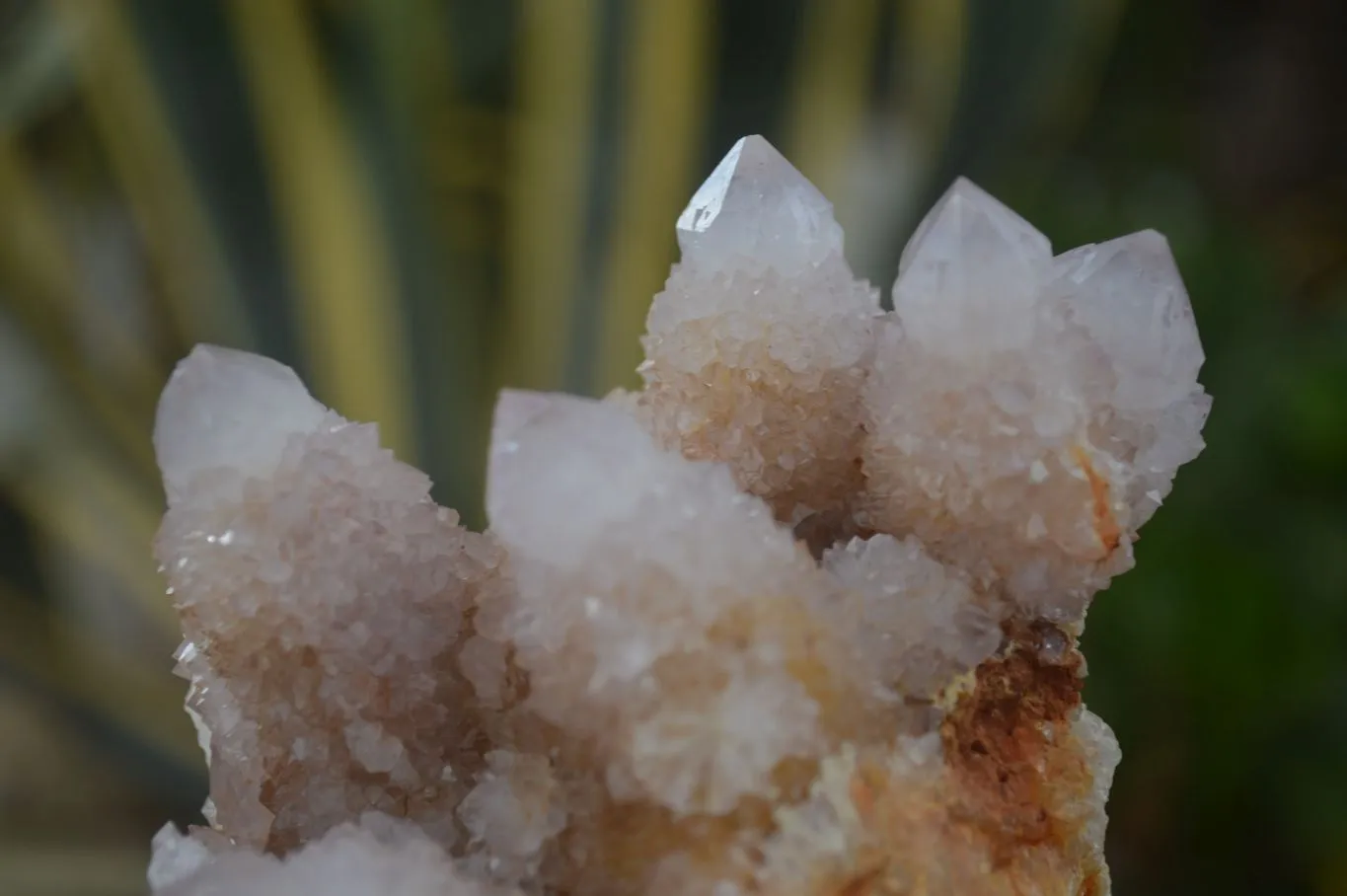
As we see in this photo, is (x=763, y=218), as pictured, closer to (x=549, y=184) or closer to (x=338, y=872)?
(x=338, y=872)

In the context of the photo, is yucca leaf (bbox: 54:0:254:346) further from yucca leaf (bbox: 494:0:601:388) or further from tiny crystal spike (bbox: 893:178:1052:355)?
tiny crystal spike (bbox: 893:178:1052:355)

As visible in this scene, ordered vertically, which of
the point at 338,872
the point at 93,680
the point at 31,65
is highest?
the point at 338,872

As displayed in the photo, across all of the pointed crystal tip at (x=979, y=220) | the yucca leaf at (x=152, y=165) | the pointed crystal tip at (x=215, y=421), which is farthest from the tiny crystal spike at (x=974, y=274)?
the yucca leaf at (x=152, y=165)

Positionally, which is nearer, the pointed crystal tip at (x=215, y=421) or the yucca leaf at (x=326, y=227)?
the pointed crystal tip at (x=215, y=421)

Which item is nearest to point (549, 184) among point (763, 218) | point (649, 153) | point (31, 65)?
point (649, 153)

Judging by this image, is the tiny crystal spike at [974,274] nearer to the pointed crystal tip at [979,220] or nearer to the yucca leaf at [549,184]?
the pointed crystal tip at [979,220]

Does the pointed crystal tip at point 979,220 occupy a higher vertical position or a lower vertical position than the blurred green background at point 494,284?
higher

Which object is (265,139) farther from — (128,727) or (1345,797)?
(1345,797)
